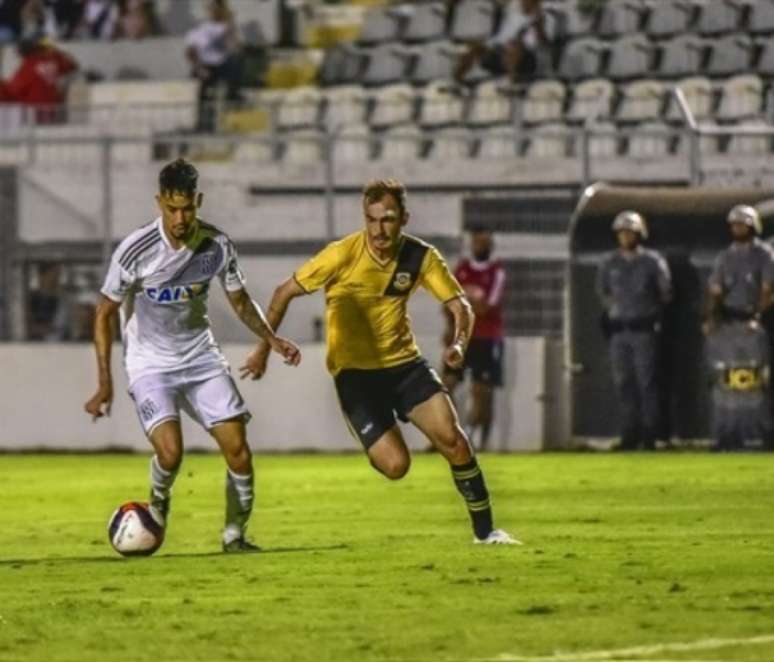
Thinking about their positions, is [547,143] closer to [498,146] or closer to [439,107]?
[498,146]

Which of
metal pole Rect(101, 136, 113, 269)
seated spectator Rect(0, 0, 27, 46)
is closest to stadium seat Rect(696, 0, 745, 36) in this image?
metal pole Rect(101, 136, 113, 269)

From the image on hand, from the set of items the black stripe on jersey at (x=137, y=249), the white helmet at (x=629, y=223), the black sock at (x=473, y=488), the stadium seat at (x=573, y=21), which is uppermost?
the stadium seat at (x=573, y=21)

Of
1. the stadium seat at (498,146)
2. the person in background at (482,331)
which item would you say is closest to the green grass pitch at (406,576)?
the person in background at (482,331)

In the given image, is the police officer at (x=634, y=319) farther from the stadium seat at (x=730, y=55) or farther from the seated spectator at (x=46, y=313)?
the seated spectator at (x=46, y=313)

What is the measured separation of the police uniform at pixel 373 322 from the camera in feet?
43.4

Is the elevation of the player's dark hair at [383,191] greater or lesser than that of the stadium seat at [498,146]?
lesser

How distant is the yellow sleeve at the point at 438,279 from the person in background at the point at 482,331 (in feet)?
32.7

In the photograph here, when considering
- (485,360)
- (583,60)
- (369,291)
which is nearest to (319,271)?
(369,291)

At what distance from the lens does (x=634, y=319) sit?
76.8ft

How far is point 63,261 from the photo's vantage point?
2494 centimetres

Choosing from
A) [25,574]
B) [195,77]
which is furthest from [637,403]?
[25,574]

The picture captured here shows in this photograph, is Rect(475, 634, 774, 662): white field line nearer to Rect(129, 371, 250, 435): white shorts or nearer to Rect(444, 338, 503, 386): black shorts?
Rect(129, 371, 250, 435): white shorts

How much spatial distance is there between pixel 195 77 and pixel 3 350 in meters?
5.42

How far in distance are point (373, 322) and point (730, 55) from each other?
13877 mm
